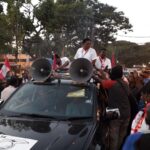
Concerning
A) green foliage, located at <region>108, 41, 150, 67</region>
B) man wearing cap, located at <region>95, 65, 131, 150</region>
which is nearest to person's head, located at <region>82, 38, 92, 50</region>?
man wearing cap, located at <region>95, 65, 131, 150</region>

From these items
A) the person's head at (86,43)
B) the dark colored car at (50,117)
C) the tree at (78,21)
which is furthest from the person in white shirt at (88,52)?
the tree at (78,21)

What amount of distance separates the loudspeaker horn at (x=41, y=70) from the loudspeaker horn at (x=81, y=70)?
0.37 m

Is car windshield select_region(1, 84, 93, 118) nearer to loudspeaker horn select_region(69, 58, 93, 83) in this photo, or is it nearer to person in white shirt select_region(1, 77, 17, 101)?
loudspeaker horn select_region(69, 58, 93, 83)

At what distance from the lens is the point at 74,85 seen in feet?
19.1

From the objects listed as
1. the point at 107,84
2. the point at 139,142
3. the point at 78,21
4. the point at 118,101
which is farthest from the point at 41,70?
the point at 78,21

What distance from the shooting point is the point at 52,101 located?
5.58 meters

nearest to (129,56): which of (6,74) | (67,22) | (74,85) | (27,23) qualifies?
(67,22)

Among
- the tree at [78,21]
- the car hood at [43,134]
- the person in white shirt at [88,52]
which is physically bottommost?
the car hood at [43,134]

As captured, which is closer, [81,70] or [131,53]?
[81,70]

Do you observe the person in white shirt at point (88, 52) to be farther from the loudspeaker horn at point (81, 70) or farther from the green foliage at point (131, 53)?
the green foliage at point (131, 53)

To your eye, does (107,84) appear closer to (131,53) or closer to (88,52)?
(88,52)

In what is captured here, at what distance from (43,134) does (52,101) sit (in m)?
1.02

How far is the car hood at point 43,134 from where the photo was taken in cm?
425

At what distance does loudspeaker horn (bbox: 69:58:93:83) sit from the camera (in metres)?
5.90
